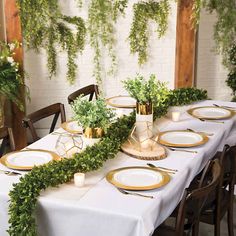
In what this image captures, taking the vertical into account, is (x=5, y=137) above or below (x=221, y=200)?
above

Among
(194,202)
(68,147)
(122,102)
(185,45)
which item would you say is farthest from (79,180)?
(185,45)

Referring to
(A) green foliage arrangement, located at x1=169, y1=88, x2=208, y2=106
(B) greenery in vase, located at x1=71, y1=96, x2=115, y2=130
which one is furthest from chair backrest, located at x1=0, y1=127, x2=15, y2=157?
(A) green foliage arrangement, located at x1=169, y1=88, x2=208, y2=106

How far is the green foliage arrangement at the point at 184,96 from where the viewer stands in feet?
12.0

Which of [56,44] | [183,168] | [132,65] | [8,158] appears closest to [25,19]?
[56,44]

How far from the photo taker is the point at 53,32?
16.0ft

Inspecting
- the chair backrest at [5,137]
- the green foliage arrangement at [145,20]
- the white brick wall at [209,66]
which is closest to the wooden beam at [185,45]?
the green foliage arrangement at [145,20]

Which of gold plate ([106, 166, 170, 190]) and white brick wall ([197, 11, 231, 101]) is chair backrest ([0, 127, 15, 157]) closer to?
gold plate ([106, 166, 170, 190])

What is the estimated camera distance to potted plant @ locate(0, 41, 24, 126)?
13.9ft

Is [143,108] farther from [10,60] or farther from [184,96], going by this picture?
[10,60]

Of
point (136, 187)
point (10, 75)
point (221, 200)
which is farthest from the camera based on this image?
point (10, 75)

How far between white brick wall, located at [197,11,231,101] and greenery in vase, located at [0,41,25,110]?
6.28ft

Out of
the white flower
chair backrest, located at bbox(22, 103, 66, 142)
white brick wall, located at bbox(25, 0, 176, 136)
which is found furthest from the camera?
white brick wall, located at bbox(25, 0, 176, 136)

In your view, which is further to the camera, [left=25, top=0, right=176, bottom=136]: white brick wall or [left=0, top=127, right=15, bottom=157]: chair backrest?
[left=25, top=0, right=176, bottom=136]: white brick wall

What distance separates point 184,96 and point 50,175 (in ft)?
5.80
